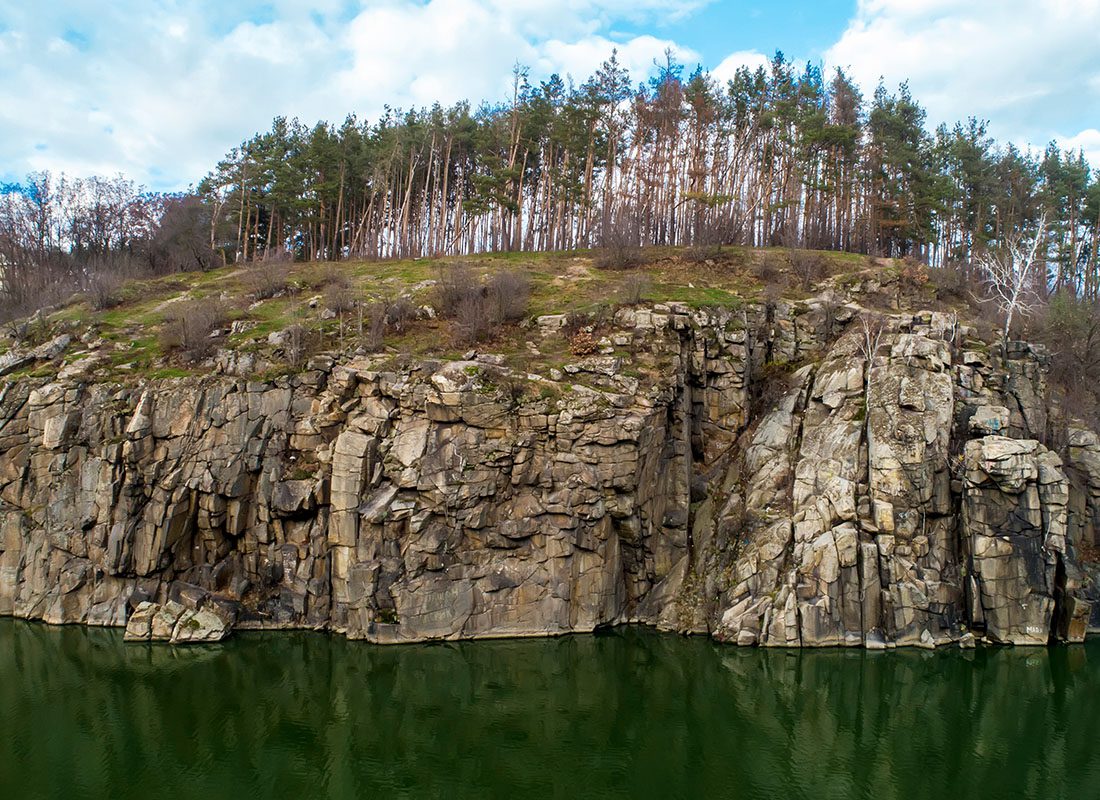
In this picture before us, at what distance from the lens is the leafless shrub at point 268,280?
3966 centimetres

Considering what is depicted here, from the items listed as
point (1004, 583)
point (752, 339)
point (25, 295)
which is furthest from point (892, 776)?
point (25, 295)

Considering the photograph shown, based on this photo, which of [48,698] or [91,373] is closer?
[48,698]

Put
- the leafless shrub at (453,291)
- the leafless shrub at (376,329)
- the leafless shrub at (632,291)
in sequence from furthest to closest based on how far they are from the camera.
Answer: the leafless shrub at (453,291), the leafless shrub at (632,291), the leafless shrub at (376,329)

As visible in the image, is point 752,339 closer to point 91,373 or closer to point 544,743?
point 544,743

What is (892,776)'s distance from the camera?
1730cm

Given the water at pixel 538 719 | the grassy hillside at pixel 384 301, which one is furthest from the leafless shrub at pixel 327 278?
the water at pixel 538 719

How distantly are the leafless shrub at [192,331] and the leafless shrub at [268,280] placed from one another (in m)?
5.50

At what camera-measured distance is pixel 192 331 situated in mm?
31812

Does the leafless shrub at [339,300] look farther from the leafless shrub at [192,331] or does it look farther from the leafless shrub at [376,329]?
the leafless shrub at [192,331]

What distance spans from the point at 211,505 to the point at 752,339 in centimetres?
2479

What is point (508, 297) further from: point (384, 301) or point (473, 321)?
point (384, 301)

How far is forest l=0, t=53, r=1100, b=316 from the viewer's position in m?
48.1

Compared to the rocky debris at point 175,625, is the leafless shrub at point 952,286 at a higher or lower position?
higher

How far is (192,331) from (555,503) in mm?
18756
